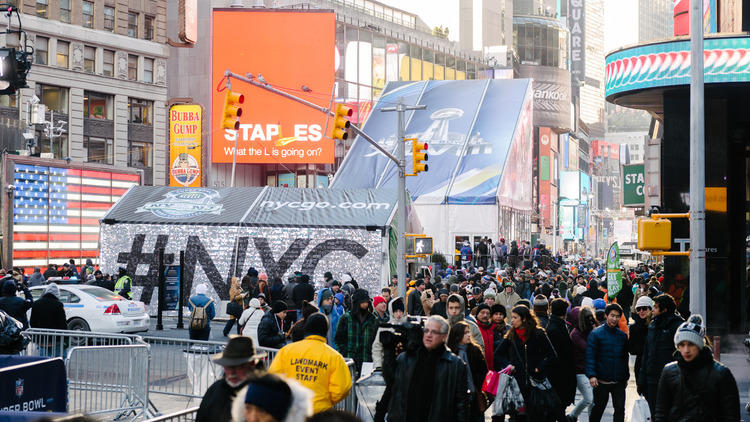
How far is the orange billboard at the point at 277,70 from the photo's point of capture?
68688mm

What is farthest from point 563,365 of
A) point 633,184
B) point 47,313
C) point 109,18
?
point 109,18

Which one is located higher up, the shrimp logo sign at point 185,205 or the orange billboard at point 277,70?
the orange billboard at point 277,70

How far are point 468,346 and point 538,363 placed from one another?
1077mm

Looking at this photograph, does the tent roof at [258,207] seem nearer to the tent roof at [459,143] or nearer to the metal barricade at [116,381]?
the tent roof at [459,143]

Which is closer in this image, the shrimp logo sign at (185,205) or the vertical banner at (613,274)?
the vertical banner at (613,274)

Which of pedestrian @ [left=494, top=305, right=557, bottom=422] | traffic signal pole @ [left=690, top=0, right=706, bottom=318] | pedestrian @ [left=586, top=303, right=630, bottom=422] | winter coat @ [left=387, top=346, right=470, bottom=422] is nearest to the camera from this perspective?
winter coat @ [left=387, top=346, right=470, bottom=422]

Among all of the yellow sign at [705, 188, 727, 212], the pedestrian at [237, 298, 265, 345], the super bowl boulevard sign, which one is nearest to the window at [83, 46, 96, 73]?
the super bowl boulevard sign

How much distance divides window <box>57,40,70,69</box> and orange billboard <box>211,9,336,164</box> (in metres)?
15.0

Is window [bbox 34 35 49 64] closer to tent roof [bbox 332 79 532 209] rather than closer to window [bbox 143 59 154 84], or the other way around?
window [bbox 143 59 154 84]

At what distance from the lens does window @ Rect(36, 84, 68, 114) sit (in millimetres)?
53750

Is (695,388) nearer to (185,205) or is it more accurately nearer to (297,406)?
(297,406)

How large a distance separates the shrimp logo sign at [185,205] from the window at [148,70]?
32.5 metres

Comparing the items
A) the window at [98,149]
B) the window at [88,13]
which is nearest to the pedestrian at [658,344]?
the window at [98,149]

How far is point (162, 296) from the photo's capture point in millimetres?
26188
